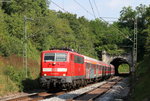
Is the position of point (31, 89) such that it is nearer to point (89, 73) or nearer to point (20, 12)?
point (89, 73)

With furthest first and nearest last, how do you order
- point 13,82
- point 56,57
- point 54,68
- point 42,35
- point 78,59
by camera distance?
point 42,35 → point 78,59 → point 13,82 → point 56,57 → point 54,68

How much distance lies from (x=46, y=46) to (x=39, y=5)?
1290 centimetres

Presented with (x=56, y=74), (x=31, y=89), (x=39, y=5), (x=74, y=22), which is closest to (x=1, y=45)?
(x=31, y=89)

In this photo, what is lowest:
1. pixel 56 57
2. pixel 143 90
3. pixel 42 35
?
pixel 143 90

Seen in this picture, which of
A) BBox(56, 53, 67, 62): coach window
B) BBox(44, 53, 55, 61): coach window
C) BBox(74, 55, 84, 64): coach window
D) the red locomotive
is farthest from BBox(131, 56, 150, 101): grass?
BBox(74, 55, 84, 64): coach window

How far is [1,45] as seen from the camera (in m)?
36.5

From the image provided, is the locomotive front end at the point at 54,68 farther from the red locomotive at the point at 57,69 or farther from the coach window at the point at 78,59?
the coach window at the point at 78,59

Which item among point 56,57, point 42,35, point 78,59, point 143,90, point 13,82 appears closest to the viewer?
point 143,90

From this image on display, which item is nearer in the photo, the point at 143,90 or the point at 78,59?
the point at 143,90

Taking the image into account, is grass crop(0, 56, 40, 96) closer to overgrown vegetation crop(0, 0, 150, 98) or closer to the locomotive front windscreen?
overgrown vegetation crop(0, 0, 150, 98)

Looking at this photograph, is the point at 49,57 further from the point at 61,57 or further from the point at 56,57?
the point at 61,57


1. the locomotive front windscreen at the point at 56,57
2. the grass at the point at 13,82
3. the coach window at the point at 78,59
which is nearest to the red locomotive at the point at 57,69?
the locomotive front windscreen at the point at 56,57

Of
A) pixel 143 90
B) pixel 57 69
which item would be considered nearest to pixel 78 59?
pixel 57 69

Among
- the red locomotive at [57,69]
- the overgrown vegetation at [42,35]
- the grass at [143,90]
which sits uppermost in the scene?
the overgrown vegetation at [42,35]
